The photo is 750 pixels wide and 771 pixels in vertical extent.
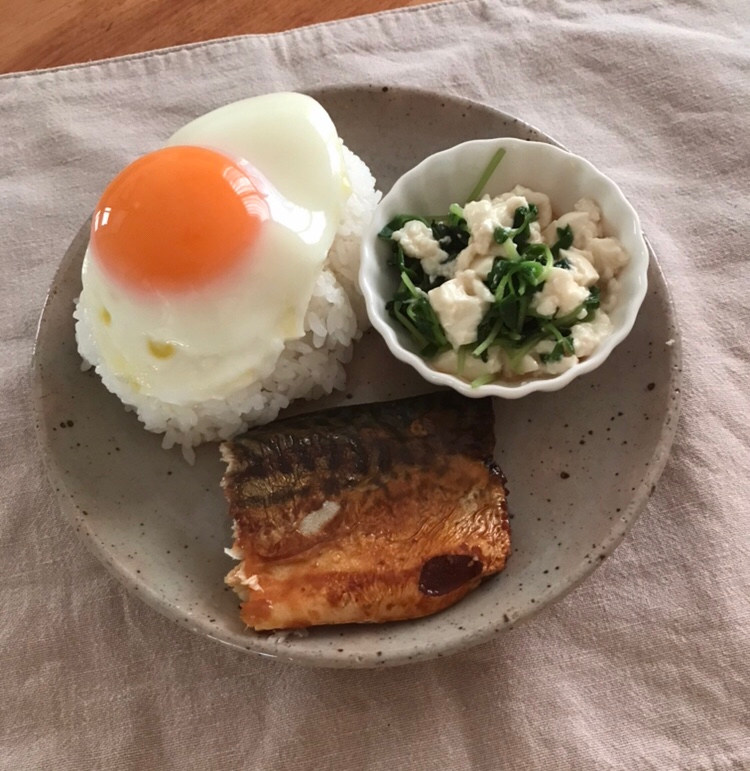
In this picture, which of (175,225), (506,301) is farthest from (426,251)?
(175,225)

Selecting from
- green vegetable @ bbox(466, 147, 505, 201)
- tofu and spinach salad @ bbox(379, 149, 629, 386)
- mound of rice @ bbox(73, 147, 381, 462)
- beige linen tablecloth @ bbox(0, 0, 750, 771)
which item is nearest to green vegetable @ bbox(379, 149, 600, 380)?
tofu and spinach salad @ bbox(379, 149, 629, 386)

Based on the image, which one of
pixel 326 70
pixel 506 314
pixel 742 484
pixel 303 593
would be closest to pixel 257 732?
pixel 303 593

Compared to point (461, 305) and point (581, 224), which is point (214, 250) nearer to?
point (461, 305)

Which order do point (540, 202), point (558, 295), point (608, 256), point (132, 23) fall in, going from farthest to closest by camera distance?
point (132, 23) → point (540, 202) → point (608, 256) → point (558, 295)

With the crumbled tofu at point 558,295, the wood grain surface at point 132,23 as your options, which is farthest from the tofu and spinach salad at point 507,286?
the wood grain surface at point 132,23

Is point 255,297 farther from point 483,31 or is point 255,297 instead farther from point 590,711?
point 483,31

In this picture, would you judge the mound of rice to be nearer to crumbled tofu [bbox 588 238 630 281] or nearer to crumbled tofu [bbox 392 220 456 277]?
crumbled tofu [bbox 392 220 456 277]
